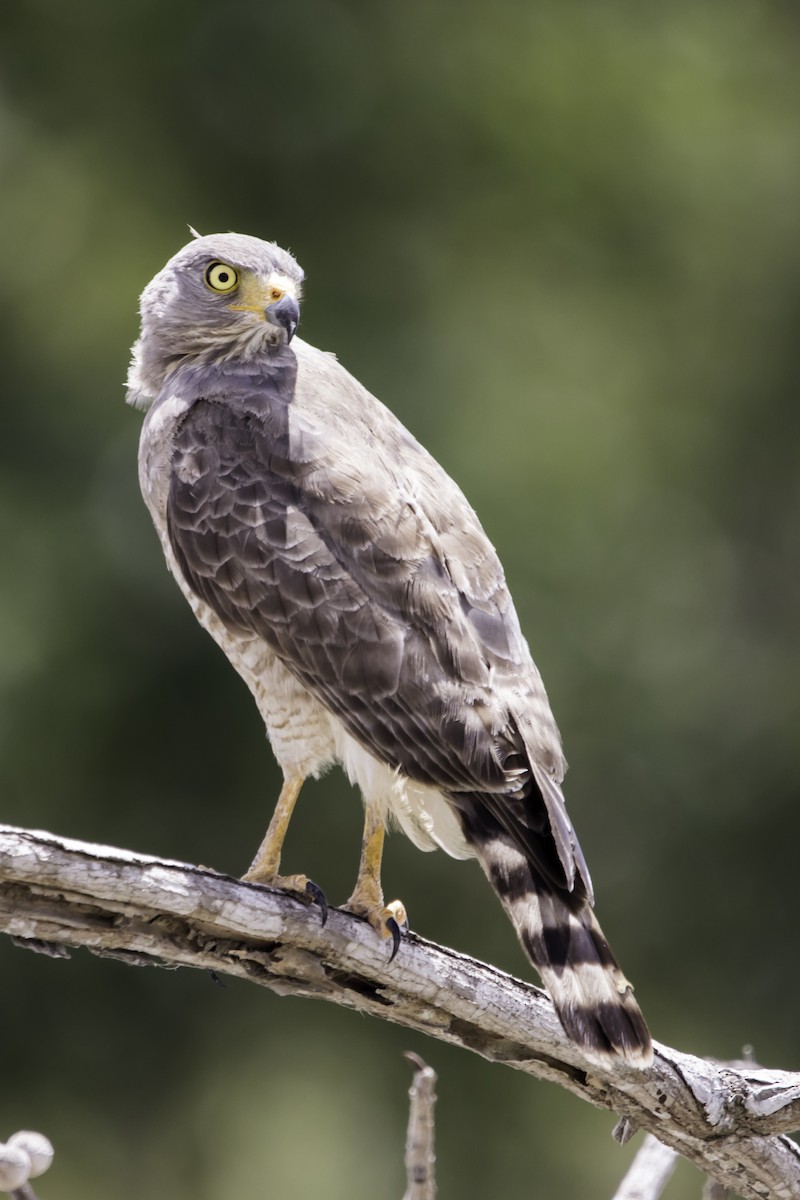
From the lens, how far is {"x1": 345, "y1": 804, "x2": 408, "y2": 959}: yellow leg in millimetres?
4090

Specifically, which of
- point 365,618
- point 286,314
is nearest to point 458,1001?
point 365,618

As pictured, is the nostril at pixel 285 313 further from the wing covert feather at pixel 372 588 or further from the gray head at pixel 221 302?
the wing covert feather at pixel 372 588

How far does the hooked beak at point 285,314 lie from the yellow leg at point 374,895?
1331 millimetres

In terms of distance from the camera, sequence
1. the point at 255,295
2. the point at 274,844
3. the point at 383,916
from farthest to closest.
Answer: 1. the point at 255,295
2. the point at 274,844
3. the point at 383,916

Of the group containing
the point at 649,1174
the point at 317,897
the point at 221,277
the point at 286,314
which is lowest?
the point at 649,1174

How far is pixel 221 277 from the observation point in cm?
504

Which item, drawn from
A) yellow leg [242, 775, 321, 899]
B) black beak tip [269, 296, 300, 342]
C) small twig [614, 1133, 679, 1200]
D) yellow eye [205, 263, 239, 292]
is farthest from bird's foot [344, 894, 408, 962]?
yellow eye [205, 263, 239, 292]

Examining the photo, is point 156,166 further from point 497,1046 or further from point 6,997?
point 497,1046

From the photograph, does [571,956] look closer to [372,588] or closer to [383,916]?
[383,916]

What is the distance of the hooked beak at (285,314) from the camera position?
4820 millimetres

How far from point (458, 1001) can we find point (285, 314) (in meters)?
1.95

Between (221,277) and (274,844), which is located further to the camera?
(221,277)

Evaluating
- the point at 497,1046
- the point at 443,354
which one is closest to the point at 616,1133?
the point at 497,1046

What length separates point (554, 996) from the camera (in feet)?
12.4
